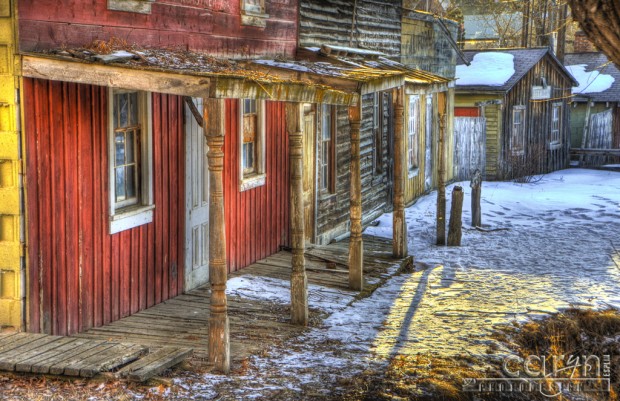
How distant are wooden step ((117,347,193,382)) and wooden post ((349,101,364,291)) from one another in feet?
13.6

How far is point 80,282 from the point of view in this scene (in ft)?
29.5

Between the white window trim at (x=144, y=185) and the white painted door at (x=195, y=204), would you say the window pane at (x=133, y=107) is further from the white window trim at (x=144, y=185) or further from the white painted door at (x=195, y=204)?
the white painted door at (x=195, y=204)

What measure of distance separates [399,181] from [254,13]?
3.31 m

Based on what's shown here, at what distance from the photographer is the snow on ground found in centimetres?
877

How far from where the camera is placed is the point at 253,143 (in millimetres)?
13211

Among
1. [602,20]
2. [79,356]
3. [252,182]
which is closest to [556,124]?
[252,182]

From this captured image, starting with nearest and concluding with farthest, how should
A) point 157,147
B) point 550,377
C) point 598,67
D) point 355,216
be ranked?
point 550,377 < point 157,147 < point 355,216 < point 598,67

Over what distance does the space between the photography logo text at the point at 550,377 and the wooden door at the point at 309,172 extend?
558 cm

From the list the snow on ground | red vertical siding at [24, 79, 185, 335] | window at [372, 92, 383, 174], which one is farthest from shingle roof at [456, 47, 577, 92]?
red vertical siding at [24, 79, 185, 335]

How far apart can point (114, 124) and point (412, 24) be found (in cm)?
1179

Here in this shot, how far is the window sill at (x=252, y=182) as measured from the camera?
1258cm

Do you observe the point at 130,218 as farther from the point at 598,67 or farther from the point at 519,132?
the point at 598,67

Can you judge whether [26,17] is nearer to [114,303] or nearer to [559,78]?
[114,303]

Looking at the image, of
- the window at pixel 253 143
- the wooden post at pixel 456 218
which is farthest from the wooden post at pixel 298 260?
the wooden post at pixel 456 218
